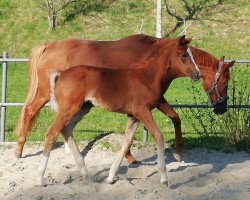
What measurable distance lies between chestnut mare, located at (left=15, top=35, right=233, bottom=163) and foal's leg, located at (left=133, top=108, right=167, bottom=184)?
0.70 meters

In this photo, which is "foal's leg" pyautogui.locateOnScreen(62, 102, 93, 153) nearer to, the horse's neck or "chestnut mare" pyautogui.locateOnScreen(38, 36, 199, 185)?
"chestnut mare" pyautogui.locateOnScreen(38, 36, 199, 185)

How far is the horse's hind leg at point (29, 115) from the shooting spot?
7.39 m

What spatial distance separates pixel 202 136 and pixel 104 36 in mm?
12917

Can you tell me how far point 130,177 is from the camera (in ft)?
20.6

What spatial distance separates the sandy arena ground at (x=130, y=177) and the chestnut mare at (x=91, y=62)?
1.29 ft

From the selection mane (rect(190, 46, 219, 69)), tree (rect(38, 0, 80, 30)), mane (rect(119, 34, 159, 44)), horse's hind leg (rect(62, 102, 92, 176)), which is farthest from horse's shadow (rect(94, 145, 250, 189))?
tree (rect(38, 0, 80, 30))

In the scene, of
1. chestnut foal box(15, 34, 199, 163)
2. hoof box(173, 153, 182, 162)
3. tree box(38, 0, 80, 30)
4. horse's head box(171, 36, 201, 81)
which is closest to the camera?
horse's head box(171, 36, 201, 81)

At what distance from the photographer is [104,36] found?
21.1 metres

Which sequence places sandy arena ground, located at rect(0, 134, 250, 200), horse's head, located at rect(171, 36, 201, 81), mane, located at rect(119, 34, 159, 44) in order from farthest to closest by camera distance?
mane, located at rect(119, 34, 159, 44) → horse's head, located at rect(171, 36, 201, 81) → sandy arena ground, located at rect(0, 134, 250, 200)

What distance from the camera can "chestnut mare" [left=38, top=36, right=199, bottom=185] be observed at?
5.76 meters

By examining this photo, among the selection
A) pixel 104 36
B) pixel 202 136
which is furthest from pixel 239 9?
pixel 202 136

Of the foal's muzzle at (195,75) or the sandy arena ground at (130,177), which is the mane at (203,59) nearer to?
the foal's muzzle at (195,75)

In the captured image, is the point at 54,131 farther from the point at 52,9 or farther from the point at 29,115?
the point at 52,9

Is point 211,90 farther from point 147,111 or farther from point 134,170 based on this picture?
point 134,170
